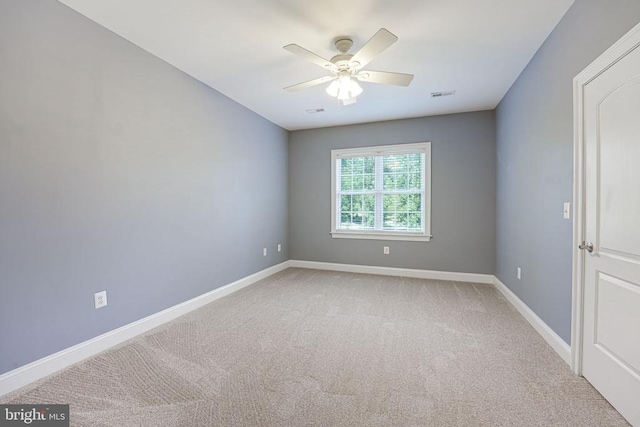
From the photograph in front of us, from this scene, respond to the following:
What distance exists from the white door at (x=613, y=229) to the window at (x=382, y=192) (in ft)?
8.71

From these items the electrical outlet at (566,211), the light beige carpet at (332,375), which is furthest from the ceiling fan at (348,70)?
the light beige carpet at (332,375)

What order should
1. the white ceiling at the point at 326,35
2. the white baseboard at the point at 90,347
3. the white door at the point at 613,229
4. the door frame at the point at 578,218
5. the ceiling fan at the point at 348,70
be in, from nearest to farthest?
the white door at the point at 613,229, the white baseboard at the point at 90,347, the door frame at the point at 578,218, the white ceiling at the point at 326,35, the ceiling fan at the point at 348,70

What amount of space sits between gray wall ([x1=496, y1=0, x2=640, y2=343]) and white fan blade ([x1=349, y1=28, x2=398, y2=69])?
3.99ft

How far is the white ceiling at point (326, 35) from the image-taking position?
202 centimetres

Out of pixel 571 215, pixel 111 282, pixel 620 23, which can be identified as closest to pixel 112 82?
pixel 111 282

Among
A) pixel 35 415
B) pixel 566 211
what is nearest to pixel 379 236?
pixel 566 211

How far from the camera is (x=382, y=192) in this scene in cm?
477

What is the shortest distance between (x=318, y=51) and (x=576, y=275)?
268cm

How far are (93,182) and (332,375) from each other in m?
2.29

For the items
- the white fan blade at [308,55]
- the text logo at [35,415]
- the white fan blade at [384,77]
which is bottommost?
the text logo at [35,415]

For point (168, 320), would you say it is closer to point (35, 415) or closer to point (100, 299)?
point (100, 299)

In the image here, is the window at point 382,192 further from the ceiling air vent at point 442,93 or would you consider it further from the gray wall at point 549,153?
the gray wall at point 549,153

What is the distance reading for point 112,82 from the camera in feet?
7.63

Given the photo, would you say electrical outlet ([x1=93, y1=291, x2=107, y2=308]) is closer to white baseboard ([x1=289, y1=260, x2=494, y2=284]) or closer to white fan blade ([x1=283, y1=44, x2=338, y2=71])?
white fan blade ([x1=283, y1=44, x2=338, y2=71])
